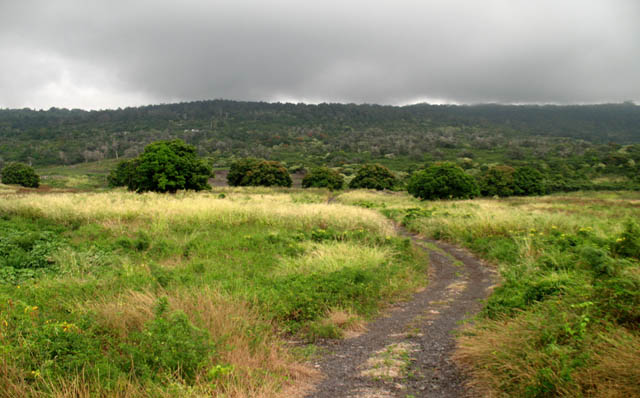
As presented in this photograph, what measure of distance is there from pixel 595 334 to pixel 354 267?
508cm

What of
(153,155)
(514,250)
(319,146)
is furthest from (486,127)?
(514,250)

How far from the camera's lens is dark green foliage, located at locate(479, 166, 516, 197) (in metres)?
55.8

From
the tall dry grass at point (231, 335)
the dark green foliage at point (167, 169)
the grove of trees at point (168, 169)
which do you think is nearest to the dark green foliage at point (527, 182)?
the grove of trees at point (168, 169)

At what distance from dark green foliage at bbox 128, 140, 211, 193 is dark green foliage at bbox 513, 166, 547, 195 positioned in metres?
46.7

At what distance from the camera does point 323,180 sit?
63844 millimetres

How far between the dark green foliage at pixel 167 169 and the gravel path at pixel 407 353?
101 feet

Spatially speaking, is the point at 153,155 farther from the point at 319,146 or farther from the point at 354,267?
the point at 319,146

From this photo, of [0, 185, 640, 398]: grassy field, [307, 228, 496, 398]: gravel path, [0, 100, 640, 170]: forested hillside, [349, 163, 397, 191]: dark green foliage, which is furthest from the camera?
[0, 100, 640, 170]: forested hillside

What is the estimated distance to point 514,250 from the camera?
11.3 metres

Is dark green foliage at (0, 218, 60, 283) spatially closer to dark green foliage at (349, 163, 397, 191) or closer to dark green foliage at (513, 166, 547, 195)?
dark green foliage at (349, 163, 397, 191)

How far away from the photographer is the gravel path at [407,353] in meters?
4.13

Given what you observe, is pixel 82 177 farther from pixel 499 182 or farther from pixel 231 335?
pixel 231 335

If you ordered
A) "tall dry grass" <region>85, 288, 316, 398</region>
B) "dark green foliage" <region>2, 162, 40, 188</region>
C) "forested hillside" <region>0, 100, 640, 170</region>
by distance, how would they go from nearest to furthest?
"tall dry grass" <region>85, 288, 316, 398</region>, "dark green foliage" <region>2, 162, 40, 188</region>, "forested hillside" <region>0, 100, 640, 170</region>

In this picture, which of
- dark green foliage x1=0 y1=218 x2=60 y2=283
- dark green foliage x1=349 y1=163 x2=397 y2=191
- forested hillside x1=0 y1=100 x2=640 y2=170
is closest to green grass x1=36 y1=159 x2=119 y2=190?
forested hillside x1=0 y1=100 x2=640 y2=170
